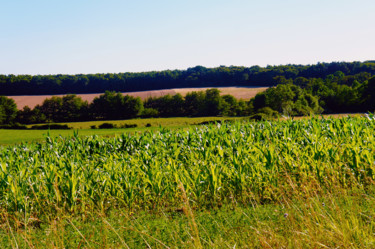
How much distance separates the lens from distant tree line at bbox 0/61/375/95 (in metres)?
88.9

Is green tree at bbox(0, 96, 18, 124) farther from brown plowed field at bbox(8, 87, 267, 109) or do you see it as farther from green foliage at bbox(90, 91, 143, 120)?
green foliage at bbox(90, 91, 143, 120)

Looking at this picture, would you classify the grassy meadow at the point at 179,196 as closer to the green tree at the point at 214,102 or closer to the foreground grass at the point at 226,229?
the foreground grass at the point at 226,229

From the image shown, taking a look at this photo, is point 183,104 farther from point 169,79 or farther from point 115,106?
point 169,79

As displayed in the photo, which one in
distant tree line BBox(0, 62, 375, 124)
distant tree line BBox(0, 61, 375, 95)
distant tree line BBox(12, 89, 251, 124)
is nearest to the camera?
distant tree line BBox(0, 62, 375, 124)

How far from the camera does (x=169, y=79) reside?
96.9 meters

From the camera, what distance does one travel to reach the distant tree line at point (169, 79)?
8888cm

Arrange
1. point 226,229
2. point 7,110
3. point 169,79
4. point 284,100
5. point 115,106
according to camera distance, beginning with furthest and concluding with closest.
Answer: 1. point 169,79
2. point 115,106
3. point 7,110
4. point 284,100
5. point 226,229

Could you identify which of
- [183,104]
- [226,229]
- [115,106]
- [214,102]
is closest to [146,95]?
[115,106]

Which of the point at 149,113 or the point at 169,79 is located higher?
the point at 169,79

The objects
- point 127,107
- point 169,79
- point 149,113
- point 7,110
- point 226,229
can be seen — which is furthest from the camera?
point 169,79

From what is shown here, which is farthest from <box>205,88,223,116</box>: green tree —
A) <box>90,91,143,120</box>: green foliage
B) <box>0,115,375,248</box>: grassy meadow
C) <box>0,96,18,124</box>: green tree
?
<box>0,115,375,248</box>: grassy meadow

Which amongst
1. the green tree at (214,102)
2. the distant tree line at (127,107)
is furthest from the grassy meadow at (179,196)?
the green tree at (214,102)

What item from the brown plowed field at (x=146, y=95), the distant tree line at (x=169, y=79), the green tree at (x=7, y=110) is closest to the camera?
the green tree at (x=7, y=110)

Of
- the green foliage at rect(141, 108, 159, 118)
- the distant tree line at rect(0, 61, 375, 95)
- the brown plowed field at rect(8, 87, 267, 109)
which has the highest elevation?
the distant tree line at rect(0, 61, 375, 95)
